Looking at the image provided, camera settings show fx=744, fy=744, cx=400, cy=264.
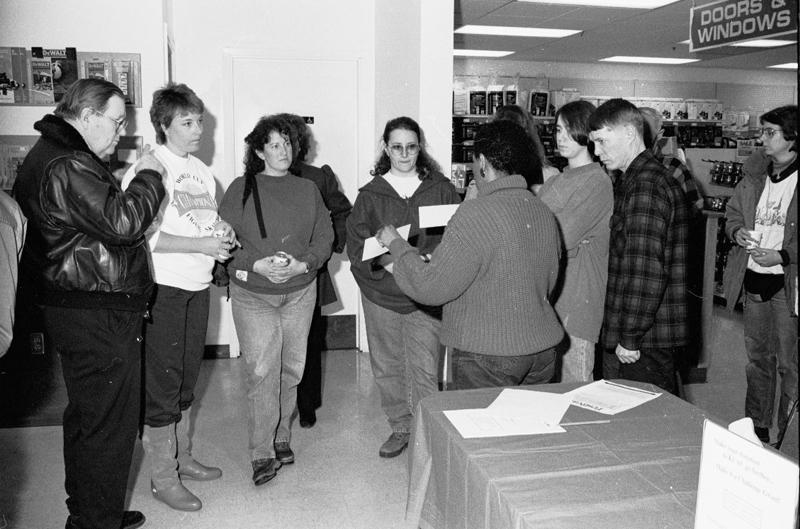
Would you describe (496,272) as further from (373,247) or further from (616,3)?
(616,3)

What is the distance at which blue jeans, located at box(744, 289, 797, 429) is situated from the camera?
3.59 m

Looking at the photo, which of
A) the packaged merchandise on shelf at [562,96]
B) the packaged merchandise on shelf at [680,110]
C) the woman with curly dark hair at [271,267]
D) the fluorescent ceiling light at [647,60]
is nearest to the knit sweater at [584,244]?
the woman with curly dark hair at [271,267]

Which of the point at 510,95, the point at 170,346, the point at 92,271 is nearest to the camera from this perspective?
the point at 92,271

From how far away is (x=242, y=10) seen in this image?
16.9ft

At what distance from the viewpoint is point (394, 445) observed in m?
3.54

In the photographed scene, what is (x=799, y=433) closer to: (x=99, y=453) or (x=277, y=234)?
(x=99, y=453)

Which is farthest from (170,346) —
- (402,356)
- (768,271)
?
(768,271)

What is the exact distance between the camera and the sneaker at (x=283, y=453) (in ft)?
11.3

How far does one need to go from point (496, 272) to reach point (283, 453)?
169cm

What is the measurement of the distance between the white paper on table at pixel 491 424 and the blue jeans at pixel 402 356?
1472 millimetres

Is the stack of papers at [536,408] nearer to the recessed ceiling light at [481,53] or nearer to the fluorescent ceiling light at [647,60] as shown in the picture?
the recessed ceiling light at [481,53]

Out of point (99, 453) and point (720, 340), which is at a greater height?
point (99, 453)

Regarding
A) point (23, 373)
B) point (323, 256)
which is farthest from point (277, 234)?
point (23, 373)

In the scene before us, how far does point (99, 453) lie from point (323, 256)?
120 centimetres
